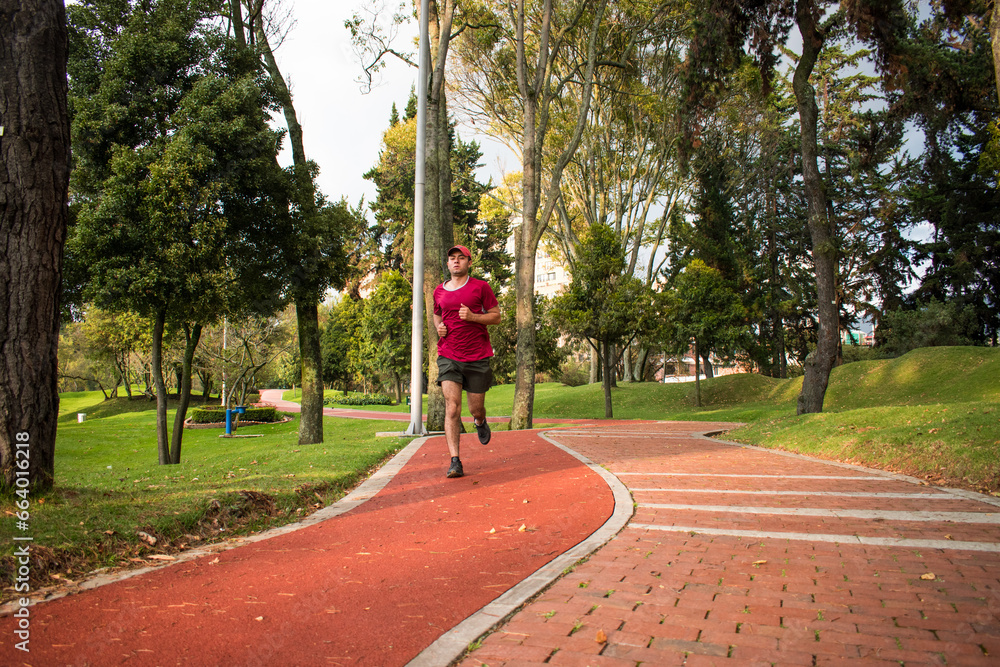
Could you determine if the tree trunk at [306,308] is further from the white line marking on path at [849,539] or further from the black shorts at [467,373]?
the white line marking on path at [849,539]

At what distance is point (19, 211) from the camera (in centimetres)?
443

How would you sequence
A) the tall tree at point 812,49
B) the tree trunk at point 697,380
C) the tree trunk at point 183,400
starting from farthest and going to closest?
the tree trunk at point 697,380
the tree trunk at point 183,400
the tall tree at point 812,49

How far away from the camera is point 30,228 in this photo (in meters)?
4.47

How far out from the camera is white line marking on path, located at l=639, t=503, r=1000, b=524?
4344mm

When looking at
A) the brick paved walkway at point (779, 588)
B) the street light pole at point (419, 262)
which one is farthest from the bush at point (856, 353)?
the brick paved walkway at point (779, 588)

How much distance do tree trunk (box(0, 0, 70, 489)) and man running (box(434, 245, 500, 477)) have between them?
3.26 meters

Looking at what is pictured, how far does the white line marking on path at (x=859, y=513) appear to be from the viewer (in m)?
4.34

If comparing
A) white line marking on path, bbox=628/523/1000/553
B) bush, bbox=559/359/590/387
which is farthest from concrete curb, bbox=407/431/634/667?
bush, bbox=559/359/590/387

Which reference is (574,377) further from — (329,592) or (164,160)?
(329,592)

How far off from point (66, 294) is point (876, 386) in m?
26.3

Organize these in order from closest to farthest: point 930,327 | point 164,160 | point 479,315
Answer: point 479,315 → point 164,160 → point 930,327

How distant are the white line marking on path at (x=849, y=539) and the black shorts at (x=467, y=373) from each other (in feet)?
8.54

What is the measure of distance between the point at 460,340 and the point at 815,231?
10.4 meters

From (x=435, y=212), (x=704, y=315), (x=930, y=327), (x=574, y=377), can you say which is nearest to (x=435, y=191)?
(x=435, y=212)
